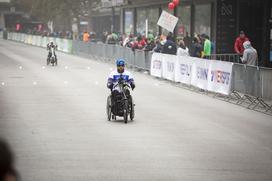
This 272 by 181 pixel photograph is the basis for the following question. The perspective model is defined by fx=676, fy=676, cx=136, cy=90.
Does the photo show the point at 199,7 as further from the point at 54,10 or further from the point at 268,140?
the point at 54,10

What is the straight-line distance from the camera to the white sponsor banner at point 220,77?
20281mm

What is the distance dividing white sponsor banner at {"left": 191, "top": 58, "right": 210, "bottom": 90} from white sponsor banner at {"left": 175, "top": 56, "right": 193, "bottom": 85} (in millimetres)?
440

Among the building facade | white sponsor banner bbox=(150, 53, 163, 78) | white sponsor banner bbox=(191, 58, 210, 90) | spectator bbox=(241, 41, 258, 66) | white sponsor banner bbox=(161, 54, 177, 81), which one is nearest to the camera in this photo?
spectator bbox=(241, 41, 258, 66)

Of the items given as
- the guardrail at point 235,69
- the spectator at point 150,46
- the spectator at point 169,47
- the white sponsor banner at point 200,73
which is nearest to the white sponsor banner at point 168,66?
the spectator at point 169,47

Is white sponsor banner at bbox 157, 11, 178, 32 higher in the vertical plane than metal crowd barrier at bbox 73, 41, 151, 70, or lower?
higher

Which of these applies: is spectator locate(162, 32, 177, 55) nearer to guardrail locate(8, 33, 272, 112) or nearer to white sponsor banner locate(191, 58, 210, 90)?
guardrail locate(8, 33, 272, 112)

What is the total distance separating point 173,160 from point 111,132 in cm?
349

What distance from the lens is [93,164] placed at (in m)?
9.42

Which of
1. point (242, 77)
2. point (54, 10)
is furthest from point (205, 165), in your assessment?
point (54, 10)

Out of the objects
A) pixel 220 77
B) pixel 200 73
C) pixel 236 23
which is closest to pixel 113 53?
pixel 236 23

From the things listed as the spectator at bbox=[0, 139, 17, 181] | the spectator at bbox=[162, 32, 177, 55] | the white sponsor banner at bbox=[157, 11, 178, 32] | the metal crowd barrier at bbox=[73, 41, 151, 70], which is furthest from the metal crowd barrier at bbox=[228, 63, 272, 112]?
the spectator at bbox=[0, 139, 17, 181]

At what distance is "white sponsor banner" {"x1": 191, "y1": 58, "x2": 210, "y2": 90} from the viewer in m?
22.5

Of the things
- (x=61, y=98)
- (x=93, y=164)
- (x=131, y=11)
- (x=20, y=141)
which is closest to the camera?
(x=93, y=164)

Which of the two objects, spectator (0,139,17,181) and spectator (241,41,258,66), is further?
spectator (241,41,258,66)
